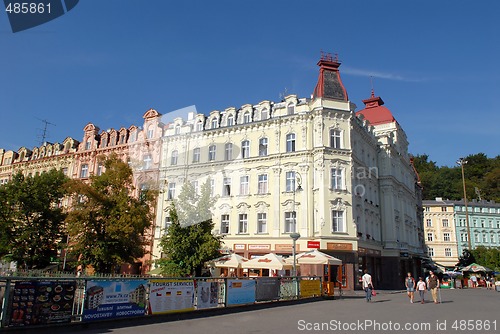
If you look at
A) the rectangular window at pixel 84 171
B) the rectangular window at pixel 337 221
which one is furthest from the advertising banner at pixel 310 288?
the rectangular window at pixel 84 171

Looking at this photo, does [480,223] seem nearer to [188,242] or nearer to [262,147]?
[262,147]

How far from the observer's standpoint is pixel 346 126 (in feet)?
113

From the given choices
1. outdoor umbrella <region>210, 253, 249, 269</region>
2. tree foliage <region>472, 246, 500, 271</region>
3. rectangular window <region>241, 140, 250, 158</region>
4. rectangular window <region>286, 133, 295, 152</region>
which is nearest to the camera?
outdoor umbrella <region>210, 253, 249, 269</region>

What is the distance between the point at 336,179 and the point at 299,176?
3120 mm

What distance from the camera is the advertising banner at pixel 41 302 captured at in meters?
9.98

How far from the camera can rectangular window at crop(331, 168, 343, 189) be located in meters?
33.1

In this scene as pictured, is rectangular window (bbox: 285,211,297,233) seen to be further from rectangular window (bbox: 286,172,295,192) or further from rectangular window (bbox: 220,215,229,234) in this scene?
rectangular window (bbox: 220,215,229,234)

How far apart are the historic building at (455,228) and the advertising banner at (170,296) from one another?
83.4 m

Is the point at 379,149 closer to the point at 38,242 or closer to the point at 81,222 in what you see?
the point at 81,222

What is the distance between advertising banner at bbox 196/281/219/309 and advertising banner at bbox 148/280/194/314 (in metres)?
0.38

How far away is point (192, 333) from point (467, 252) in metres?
61.7

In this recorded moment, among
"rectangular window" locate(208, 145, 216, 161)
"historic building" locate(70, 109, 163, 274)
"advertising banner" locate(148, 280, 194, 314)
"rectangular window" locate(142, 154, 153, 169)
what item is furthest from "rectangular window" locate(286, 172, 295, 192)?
"advertising banner" locate(148, 280, 194, 314)

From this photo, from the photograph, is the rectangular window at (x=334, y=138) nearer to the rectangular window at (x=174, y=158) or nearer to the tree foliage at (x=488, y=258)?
the rectangular window at (x=174, y=158)

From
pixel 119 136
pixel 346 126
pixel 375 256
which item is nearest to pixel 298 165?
pixel 346 126
